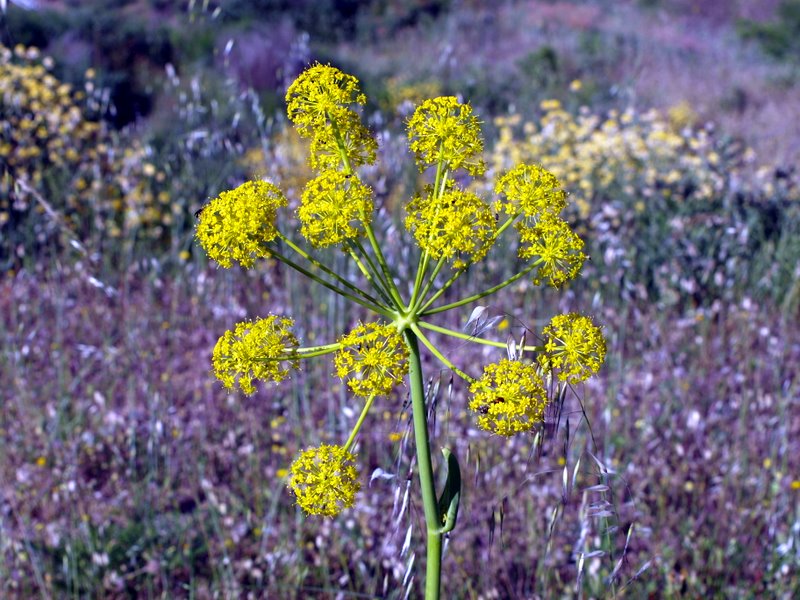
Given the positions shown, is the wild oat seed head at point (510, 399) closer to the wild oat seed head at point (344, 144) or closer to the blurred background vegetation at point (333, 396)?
the blurred background vegetation at point (333, 396)

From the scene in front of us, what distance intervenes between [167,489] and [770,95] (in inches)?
451

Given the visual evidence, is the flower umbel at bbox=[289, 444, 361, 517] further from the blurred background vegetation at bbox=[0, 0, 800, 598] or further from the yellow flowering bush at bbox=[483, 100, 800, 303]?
the yellow flowering bush at bbox=[483, 100, 800, 303]

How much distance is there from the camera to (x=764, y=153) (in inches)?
351

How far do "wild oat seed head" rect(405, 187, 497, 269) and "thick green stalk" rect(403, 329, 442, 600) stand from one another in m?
0.14

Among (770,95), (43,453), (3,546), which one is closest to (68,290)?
(43,453)

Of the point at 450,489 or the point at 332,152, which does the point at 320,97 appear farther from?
the point at 450,489

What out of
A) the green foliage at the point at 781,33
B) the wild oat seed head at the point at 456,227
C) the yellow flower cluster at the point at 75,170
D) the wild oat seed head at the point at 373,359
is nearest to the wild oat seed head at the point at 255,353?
the wild oat seed head at the point at 373,359

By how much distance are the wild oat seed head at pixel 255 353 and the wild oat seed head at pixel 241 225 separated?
0.35 feet

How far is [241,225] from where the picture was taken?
1.34 m

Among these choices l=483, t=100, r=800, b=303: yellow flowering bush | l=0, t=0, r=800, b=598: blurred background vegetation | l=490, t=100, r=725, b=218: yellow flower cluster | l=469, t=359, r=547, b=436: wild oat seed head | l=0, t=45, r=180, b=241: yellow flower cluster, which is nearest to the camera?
l=469, t=359, r=547, b=436: wild oat seed head

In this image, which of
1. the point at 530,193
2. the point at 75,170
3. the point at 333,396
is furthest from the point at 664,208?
the point at 530,193

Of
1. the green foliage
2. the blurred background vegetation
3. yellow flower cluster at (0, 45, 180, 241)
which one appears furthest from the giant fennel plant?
the green foliage

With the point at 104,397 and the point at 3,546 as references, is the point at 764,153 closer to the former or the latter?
the point at 104,397

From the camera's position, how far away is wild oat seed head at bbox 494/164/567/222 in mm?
1383
